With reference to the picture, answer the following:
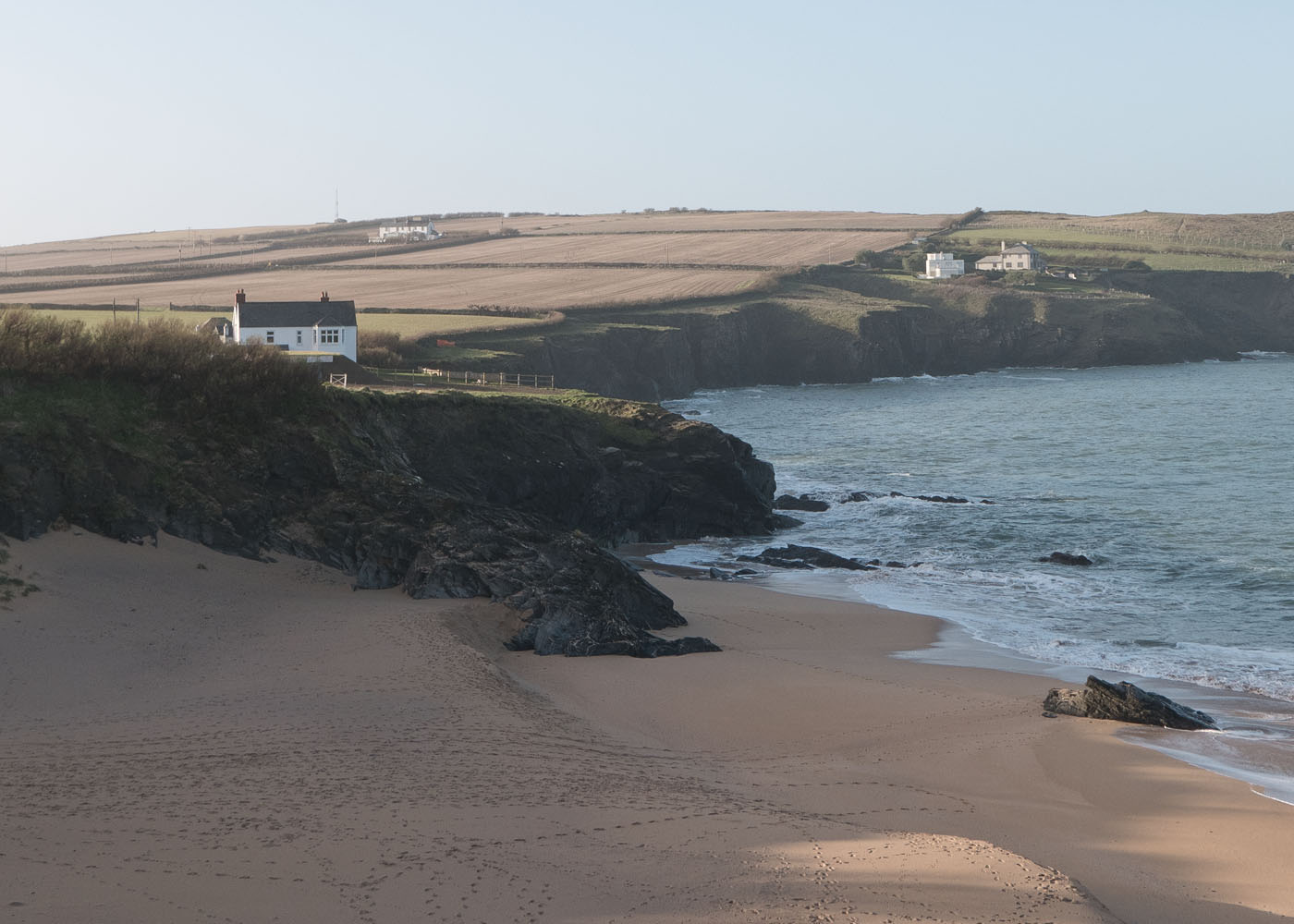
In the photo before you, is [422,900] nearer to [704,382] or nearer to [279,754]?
[279,754]

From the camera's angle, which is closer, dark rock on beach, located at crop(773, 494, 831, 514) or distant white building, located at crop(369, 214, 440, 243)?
dark rock on beach, located at crop(773, 494, 831, 514)

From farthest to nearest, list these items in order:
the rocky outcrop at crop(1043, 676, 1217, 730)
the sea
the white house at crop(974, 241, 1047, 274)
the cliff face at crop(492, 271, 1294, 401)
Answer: the white house at crop(974, 241, 1047, 274)
the cliff face at crop(492, 271, 1294, 401)
the sea
the rocky outcrop at crop(1043, 676, 1217, 730)

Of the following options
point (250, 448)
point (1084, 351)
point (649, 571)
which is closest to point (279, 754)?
point (250, 448)

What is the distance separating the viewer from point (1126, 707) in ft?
68.4

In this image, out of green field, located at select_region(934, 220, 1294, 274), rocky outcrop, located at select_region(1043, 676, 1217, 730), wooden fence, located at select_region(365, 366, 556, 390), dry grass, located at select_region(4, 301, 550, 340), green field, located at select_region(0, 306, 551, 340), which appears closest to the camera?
rocky outcrop, located at select_region(1043, 676, 1217, 730)

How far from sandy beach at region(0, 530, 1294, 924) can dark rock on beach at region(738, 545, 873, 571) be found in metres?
10.4

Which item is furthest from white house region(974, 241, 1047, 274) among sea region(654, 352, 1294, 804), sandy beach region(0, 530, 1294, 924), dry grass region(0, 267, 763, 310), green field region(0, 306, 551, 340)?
sandy beach region(0, 530, 1294, 924)

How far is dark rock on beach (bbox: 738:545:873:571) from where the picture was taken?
36156 mm

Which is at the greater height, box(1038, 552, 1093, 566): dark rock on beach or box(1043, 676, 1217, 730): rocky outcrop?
box(1043, 676, 1217, 730): rocky outcrop

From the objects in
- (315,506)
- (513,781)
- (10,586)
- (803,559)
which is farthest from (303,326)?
(513,781)

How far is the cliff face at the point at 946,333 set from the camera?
3777 inches

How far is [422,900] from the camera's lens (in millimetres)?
11445

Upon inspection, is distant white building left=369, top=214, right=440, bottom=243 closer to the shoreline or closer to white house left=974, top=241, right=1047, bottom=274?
white house left=974, top=241, right=1047, bottom=274

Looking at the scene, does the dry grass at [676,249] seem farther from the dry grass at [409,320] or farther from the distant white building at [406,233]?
the dry grass at [409,320]
